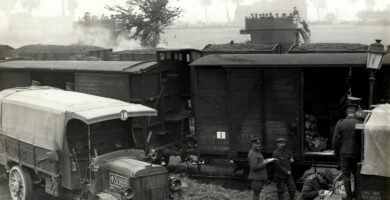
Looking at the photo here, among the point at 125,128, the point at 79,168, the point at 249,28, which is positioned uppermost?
the point at 249,28

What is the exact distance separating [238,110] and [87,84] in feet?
18.1

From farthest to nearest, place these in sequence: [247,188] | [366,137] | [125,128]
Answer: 1. [247,188]
2. [125,128]
3. [366,137]

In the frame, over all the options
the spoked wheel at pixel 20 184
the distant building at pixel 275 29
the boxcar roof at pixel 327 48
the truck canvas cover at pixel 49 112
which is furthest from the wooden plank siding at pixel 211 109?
the distant building at pixel 275 29

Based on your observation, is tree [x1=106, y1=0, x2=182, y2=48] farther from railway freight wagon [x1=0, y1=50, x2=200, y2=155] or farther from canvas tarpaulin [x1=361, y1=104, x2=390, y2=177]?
canvas tarpaulin [x1=361, y1=104, x2=390, y2=177]

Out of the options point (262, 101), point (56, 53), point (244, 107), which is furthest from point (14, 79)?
point (56, 53)

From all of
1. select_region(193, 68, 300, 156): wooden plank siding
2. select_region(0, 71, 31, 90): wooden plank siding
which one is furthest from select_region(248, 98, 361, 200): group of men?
select_region(0, 71, 31, 90): wooden plank siding

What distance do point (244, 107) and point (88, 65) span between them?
6012 mm

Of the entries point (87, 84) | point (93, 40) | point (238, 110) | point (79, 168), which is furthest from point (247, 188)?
point (93, 40)

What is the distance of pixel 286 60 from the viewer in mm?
11469

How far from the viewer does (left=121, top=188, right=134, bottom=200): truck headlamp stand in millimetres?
8258

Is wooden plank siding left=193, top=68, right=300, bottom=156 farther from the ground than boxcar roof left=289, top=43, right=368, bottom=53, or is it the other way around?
boxcar roof left=289, top=43, right=368, bottom=53

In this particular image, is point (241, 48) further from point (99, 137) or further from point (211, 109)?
point (99, 137)

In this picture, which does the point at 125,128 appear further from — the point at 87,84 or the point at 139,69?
the point at 87,84

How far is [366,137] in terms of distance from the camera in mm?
7539
